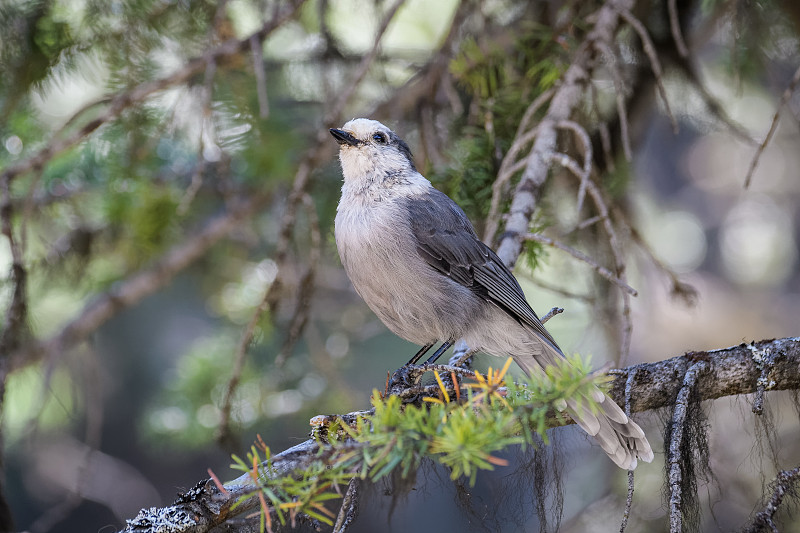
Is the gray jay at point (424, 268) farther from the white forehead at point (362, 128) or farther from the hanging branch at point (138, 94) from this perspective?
the hanging branch at point (138, 94)

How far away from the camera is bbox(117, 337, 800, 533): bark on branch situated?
1784 millimetres

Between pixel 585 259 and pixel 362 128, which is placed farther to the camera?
pixel 362 128

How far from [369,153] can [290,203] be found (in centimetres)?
42

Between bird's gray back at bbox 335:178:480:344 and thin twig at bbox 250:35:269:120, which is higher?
thin twig at bbox 250:35:269:120

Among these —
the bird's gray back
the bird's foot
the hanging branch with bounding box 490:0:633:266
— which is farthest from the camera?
the hanging branch with bounding box 490:0:633:266

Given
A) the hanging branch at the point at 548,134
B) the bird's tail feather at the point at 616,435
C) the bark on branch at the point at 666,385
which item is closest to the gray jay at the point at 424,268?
the hanging branch at the point at 548,134

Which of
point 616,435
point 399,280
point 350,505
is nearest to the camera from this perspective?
point 350,505

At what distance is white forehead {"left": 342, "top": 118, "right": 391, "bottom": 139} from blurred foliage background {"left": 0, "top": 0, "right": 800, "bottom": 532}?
0.13 meters

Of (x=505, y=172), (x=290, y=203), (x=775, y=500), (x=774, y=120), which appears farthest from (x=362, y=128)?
(x=775, y=500)

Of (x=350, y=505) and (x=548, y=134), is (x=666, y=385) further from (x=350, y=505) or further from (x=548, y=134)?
(x=548, y=134)

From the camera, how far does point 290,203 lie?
321 cm

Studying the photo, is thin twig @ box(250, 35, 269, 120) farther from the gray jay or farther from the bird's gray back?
the bird's gray back

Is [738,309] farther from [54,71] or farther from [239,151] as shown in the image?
[54,71]

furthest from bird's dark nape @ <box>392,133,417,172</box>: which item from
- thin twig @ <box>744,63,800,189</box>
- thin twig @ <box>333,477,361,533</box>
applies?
thin twig @ <box>333,477,361,533</box>
